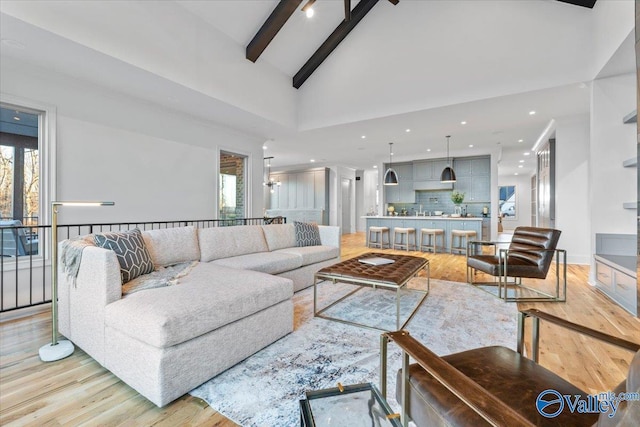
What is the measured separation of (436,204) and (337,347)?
24.5ft

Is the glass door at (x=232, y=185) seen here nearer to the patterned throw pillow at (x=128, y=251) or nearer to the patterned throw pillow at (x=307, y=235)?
the patterned throw pillow at (x=307, y=235)

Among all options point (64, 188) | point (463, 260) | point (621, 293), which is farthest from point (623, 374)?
point (64, 188)

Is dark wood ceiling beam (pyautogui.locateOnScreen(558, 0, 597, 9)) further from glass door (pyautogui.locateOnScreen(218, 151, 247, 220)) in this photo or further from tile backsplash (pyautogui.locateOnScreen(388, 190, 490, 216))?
glass door (pyautogui.locateOnScreen(218, 151, 247, 220))

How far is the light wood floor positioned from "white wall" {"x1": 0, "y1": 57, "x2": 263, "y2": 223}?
1.83 m

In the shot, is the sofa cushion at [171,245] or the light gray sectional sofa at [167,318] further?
the sofa cushion at [171,245]

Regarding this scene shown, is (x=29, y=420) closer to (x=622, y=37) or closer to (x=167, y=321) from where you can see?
(x=167, y=321)

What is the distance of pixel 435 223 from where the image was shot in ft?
23.4

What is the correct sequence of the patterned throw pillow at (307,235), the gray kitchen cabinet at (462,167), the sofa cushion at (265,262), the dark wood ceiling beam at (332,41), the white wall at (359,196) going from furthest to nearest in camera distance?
the white wall at (359,196) → the gray kitchen cabinet at (462,167) → the dark wood ceiling beam at (332,41) → the patterned throw pillow at (307,235) → the sofa cushion at (265,262)

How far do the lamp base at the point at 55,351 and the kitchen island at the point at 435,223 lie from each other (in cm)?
664

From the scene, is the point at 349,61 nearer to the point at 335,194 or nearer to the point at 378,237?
the point at 378,237

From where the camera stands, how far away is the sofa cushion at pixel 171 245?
2.77 meters

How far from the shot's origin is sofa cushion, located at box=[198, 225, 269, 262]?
10.6ft

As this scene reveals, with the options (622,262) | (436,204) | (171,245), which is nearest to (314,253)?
(171,245)

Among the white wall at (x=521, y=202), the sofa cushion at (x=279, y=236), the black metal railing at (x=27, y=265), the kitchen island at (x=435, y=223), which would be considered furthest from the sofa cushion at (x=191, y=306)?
the white wall at (x=521, y=202)
